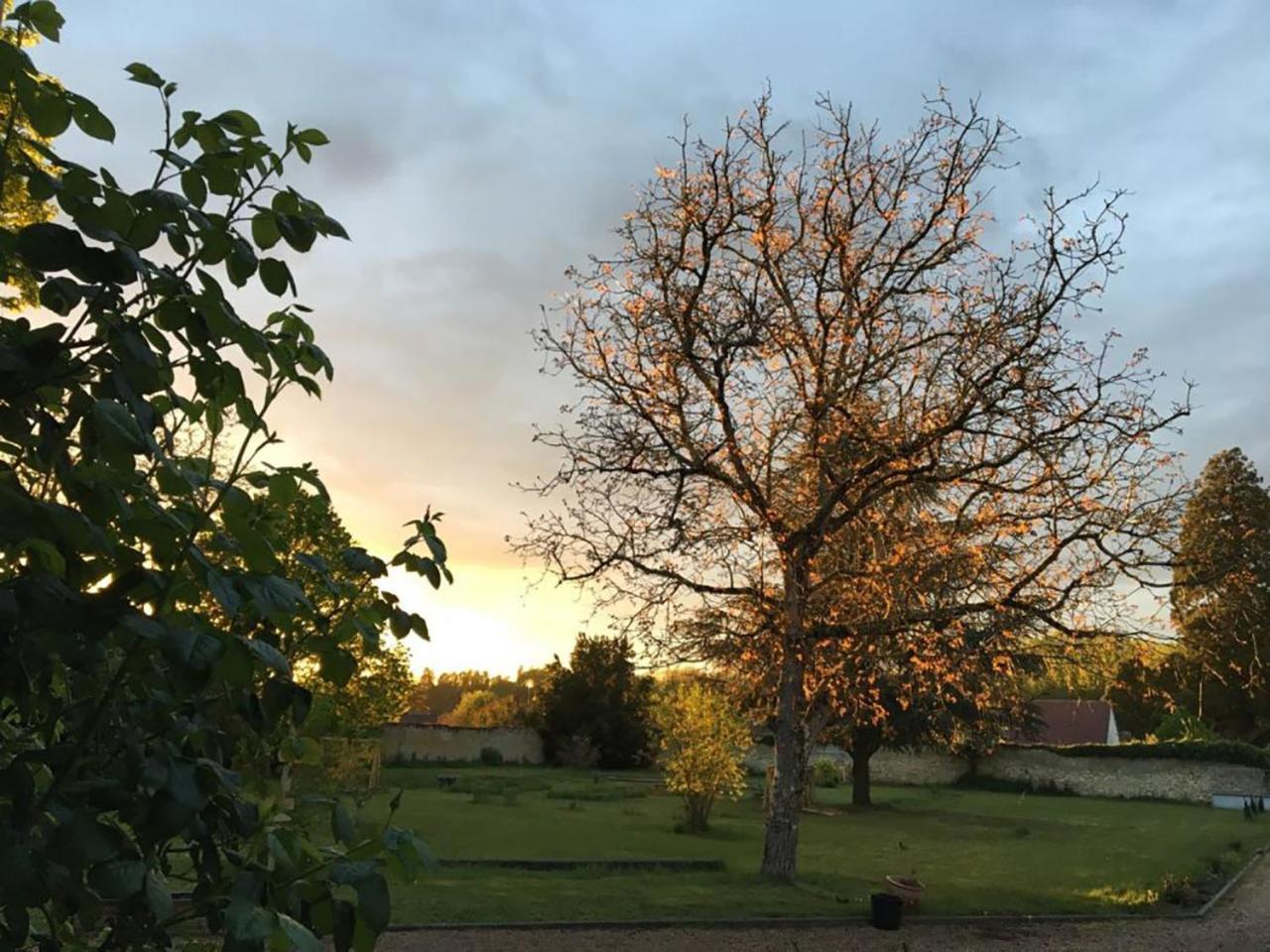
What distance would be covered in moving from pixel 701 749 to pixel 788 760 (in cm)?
656

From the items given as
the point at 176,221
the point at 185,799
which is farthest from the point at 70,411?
the point at 185,799

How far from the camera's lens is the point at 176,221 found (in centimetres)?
170

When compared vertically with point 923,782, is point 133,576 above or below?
above

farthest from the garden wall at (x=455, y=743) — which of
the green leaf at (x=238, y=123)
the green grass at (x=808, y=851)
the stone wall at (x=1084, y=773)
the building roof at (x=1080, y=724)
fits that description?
the green leaf at (x=238, y=123)

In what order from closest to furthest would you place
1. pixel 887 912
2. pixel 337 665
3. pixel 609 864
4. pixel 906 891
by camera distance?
Answer: pixel 337 665, pixel 887 912, pixel 906 891, pixel 609 864

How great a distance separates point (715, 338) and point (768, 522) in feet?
9.52

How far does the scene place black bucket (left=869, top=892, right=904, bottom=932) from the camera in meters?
12.4

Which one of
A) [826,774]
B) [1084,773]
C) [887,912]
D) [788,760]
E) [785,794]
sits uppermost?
[788,760]

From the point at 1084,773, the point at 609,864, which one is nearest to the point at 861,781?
the point at 1084,773

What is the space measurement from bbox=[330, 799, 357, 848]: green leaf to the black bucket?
1225 centimetres

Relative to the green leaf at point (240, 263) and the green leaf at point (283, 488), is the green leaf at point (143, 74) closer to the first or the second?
the green leaf at point (240, 263)

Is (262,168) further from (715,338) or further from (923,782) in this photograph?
(923,782)

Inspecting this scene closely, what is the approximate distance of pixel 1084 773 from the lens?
4075 cm

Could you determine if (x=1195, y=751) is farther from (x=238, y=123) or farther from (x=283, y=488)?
(x=238, y=123)
